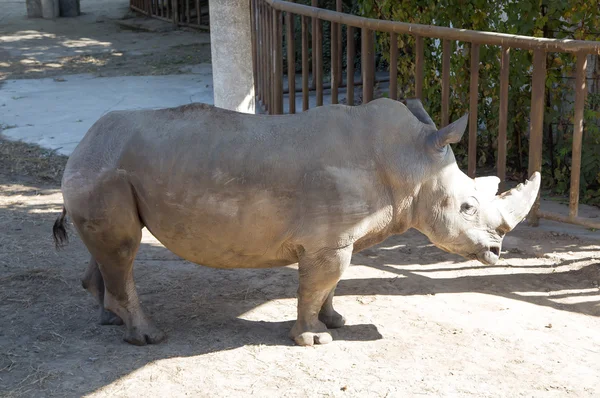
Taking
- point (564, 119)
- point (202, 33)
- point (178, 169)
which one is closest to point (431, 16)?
point (564, 119)

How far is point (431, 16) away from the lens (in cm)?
815

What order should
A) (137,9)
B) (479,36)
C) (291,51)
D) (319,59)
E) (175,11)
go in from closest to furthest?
1. (479,36)
2. (319,59)
3. (291,51)
4. (175,11)
5. (137,9)

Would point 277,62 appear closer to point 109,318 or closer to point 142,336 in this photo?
point 109,318

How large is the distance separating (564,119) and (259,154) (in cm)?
457

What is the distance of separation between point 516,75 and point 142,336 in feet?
15.2

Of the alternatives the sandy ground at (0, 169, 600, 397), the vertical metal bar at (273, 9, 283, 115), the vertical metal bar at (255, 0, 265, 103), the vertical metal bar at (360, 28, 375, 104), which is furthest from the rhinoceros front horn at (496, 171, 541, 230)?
the vertical metal bar at (255, 0, 265, 103)

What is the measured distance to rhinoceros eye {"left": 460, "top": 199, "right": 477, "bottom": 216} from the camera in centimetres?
475

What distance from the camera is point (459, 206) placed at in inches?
187

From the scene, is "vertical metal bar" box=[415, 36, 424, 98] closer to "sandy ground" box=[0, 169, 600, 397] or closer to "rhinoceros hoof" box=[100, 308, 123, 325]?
"sandy ground" box=[0, 169, 600, 397]

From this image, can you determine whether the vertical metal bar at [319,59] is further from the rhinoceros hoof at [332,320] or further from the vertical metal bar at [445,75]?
the rhinoceros hoof at [332,320]

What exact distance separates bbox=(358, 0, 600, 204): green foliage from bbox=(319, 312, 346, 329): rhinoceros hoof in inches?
137

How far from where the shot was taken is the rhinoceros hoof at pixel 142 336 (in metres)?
4.81

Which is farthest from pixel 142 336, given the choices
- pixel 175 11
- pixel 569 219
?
pixel 175 11

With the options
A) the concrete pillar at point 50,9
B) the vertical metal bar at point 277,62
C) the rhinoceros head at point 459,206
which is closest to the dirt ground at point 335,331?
the rhinoceros head at point 459,206
